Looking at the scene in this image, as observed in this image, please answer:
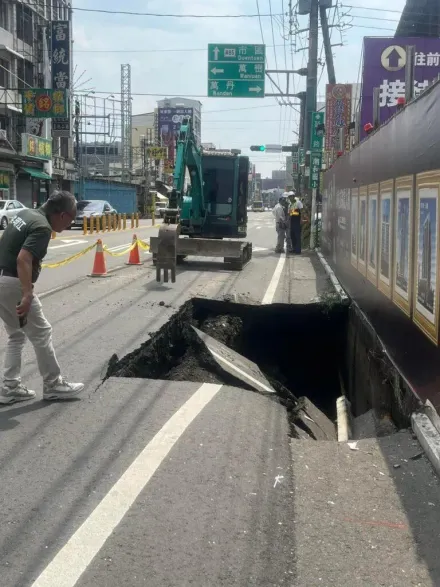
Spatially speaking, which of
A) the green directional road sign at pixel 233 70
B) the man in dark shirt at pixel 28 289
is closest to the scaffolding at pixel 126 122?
the green directional road sign at pixel 233 70

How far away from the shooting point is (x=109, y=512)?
3.92m

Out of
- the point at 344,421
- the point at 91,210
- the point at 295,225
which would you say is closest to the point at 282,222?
the point at 295,225

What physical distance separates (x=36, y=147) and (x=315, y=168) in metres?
21.9

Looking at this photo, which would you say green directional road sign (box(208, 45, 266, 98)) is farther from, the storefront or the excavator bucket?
the storefront

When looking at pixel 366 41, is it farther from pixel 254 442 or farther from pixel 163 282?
pixel 254 442

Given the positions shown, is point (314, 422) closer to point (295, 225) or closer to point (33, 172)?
point (295, 225)

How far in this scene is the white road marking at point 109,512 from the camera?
3.32m

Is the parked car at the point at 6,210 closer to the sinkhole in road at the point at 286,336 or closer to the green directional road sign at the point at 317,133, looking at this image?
the green directional road sign at the point at 317,133

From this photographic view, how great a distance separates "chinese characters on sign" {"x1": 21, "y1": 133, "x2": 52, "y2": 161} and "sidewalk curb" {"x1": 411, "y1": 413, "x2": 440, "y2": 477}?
38.7 metres

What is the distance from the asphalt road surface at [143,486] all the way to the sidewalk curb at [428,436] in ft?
3.14

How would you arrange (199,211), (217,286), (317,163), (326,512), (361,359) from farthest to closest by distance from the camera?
1. (317,163)
2. (199,211)
3. (217,286)
4. (361,359)
5. (326,512)

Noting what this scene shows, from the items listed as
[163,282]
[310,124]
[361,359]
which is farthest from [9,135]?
[361,359]

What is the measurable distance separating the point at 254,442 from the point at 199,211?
14.2 m

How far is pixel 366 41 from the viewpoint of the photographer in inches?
791
